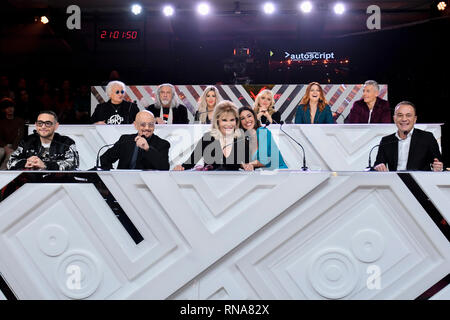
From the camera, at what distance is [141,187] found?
250 centimetres

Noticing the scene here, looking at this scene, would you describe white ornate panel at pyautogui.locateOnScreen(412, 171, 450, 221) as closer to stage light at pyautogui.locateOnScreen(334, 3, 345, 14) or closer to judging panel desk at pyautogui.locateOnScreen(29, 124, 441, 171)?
judging panel desk at pyautogui.locateOnScreen(29, 124, 441, 171)

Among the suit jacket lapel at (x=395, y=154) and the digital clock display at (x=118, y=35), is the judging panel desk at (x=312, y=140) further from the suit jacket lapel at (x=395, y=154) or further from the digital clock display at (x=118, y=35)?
the digital clock display at (x=118, y=35)

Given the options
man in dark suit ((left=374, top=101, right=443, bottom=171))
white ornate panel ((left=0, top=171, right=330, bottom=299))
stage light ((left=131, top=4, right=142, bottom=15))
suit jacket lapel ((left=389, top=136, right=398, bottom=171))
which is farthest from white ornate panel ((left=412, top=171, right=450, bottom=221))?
stage light ((left=131, top=4, right=142, bottom=15))

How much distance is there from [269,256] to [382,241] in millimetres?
537

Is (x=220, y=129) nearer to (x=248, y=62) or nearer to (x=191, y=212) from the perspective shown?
(x=191, y=212)

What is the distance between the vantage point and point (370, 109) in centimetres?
517

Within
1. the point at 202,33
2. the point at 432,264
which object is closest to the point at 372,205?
the point at 432,264

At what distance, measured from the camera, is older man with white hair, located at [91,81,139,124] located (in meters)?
5.08

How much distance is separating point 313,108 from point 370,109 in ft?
1.88

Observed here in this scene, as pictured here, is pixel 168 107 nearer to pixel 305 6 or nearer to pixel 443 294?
pixel 443 294

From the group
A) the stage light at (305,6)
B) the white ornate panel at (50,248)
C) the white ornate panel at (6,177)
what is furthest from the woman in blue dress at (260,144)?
the stage light at (305,6)

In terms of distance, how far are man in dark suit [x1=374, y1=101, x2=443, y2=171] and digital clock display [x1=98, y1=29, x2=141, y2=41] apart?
6.63 m

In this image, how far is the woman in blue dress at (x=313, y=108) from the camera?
5.12 m

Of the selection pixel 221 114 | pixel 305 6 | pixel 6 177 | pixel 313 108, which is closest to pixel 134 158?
pixel 221 114
